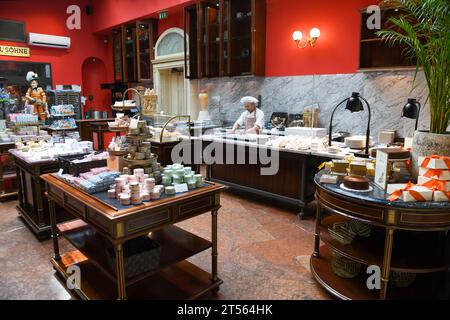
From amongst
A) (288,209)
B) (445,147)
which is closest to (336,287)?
(445,147)

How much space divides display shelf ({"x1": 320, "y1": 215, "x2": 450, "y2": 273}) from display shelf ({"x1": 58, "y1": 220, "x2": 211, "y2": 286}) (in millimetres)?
1061

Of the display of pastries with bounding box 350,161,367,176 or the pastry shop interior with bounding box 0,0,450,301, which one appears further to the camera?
the display of pastries with bounding box 350,161,367,176

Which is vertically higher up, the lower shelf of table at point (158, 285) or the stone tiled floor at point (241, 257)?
the lower shelf of table at point (158, 285)

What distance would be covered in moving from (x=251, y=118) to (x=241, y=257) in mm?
2902

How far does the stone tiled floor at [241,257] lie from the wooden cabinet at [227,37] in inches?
116

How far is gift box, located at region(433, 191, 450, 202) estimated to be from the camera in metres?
2.08

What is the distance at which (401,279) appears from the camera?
2457mm

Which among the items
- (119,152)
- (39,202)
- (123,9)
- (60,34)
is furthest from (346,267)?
(60,34)

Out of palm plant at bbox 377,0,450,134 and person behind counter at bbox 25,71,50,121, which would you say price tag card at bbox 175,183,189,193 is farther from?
person behind counter at bbox 25,71,50,121

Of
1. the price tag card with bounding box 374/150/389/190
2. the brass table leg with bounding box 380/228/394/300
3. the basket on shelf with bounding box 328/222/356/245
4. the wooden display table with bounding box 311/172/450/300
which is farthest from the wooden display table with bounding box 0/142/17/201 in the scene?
the brass table leg with bounding box 380/228/394/300

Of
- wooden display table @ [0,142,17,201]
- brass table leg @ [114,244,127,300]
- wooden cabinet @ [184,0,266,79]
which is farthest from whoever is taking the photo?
wooden cabinet @ [184,0,266,79]

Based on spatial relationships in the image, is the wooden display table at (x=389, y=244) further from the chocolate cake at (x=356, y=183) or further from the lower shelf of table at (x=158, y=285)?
the lower shelf of table at (x=158, y=285)

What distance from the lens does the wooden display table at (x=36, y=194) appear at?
3641 millimetres

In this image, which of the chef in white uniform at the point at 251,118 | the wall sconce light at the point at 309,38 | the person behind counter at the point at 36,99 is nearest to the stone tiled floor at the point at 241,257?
the chef in white uniform at the point at 251,118
